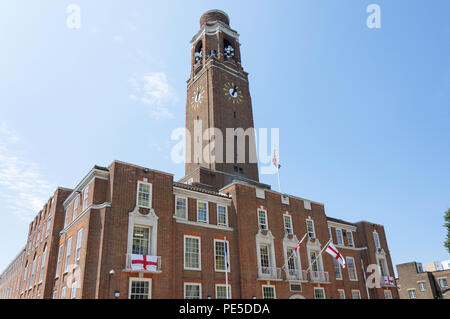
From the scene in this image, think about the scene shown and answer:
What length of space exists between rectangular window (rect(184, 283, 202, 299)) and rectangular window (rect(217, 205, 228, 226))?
660 centimetres

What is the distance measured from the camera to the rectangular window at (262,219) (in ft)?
121

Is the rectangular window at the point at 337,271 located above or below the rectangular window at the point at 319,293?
above

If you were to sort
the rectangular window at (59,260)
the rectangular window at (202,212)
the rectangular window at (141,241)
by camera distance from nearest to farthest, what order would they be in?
the rectangular window at (141,241) → the rectangular window at (59,260) → the rectangular window at (202,212)

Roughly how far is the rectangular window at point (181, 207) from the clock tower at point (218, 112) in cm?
1202

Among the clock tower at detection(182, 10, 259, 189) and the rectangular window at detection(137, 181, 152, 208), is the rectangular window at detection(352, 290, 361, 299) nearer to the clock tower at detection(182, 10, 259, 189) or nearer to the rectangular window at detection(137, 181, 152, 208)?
the clock tower at detection(182, 10, 259, 189)

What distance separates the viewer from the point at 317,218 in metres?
42.7

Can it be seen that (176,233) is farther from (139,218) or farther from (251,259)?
(251,259)

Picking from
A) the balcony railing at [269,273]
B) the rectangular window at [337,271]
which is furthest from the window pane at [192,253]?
the rectangular window at [337,271]

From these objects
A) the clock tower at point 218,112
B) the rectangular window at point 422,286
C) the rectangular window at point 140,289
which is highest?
the clock tower at point 218,112

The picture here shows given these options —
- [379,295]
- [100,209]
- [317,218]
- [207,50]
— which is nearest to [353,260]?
[379,295]

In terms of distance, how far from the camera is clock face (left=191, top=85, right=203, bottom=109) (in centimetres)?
5752

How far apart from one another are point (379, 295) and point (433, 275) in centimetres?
2910

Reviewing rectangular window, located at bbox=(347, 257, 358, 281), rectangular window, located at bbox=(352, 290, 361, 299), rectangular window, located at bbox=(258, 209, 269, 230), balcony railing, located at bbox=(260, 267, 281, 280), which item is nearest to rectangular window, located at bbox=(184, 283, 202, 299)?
balcony railing, located at bbox=(260, 267, 281, 280)

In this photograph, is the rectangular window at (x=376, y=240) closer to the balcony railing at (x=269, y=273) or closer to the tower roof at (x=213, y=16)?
the balcony railing at (x=269, y=273)
